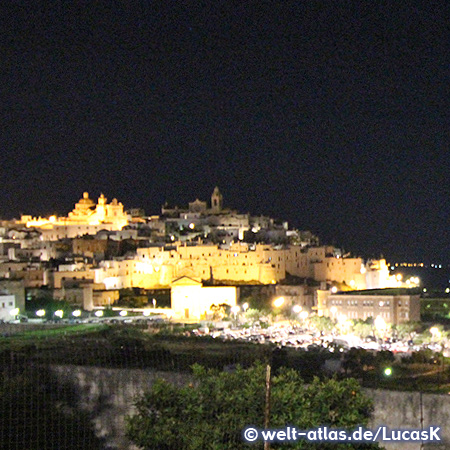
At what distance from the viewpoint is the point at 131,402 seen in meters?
7.86

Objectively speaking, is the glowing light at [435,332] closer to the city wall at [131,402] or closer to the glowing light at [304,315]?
the glowing light at [304,315]

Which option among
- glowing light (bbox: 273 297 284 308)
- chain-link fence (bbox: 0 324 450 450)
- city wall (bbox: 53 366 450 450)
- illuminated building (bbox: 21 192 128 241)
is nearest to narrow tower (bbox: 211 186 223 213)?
illuminated building (bbox: 21 192 128 241)

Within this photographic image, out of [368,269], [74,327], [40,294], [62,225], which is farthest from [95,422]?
[62,225]

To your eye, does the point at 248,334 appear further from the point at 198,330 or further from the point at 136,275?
the point at 136,275

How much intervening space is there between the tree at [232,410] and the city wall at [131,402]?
1.40 m

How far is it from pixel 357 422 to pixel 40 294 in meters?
15.3

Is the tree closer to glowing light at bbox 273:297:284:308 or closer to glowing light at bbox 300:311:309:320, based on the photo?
glowing light at bbox 300:311:309:320

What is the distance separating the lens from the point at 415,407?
709 cm

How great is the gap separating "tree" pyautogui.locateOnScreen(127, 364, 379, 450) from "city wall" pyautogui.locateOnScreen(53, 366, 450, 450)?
55.3 inches

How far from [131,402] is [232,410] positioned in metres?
2.61

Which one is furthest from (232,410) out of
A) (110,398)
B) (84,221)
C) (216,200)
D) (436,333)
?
(216,200)

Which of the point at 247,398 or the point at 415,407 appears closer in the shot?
the point at 247,398

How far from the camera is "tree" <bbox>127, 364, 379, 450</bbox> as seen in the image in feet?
17.6

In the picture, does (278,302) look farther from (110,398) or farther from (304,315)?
(110,398)
